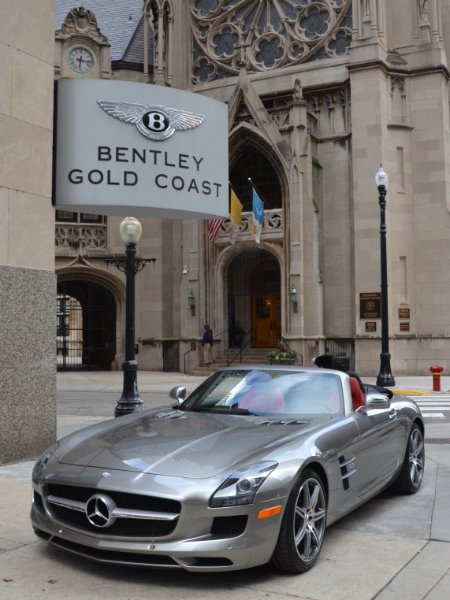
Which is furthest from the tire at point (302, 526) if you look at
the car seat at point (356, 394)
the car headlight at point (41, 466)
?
the car headlight at point (41, 466)

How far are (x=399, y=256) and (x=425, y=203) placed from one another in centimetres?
226

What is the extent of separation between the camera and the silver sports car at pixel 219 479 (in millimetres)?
4195

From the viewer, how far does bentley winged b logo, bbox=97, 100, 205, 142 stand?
31.0ft

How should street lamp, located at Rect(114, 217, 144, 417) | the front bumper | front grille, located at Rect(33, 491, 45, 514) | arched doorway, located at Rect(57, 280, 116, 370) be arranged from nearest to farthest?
1. the front bumper
2. front grille, located at Rect(33, 491, 45, 514)
3. street lamp, located at Rect(114, 217, 144, 417)
4. arched doorway, located at Rect(57, 280, 116, 370)

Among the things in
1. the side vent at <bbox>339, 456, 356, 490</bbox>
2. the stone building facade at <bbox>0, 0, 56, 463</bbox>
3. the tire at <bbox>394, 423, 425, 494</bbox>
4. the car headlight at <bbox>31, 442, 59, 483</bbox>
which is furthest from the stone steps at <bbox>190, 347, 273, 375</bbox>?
the car headlight at <bbox>31, 442, 59, 483</bbox>

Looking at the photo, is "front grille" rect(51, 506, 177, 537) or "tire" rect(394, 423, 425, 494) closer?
"front grille" rect(51, 506, 177, 537)

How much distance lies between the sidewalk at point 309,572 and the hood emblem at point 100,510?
1.25 feet

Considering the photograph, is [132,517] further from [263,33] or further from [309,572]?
[263,33]

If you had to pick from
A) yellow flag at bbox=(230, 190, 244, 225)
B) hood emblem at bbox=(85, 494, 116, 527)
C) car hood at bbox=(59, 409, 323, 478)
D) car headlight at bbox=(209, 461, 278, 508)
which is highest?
yellow flag at bbox=(230, 190, 244, 225)

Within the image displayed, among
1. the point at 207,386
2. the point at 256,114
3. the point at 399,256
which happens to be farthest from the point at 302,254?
the point at 207,386

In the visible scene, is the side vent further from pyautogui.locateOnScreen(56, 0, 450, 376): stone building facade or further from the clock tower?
the clock tower

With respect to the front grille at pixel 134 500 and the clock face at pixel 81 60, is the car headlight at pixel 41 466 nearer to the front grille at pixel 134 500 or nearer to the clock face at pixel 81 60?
the front grille at pixel 134 500

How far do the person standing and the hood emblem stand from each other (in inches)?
912

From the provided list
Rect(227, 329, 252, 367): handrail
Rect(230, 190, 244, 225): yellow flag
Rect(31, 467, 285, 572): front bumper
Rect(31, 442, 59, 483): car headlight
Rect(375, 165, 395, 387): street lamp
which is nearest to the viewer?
Rect(31, 467, 285, 572): front bumper
